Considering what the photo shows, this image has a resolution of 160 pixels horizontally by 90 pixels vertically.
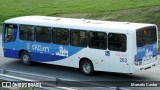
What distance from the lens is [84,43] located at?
1964 centimetres

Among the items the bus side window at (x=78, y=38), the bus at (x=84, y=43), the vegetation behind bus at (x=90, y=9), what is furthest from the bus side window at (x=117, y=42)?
the vegetation behind bus at (x=90, y=9)

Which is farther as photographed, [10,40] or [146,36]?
[10,40]

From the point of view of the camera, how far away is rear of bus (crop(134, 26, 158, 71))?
18094 mm

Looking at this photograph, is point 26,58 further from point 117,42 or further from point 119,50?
point 119,50

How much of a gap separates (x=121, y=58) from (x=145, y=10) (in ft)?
61.5

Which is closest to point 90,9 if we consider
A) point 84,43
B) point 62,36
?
point 62,36

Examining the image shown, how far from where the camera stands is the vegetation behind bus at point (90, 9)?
35.7 meters

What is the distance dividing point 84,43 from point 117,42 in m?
1.82

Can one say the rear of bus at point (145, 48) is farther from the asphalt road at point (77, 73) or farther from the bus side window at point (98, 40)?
the bus side window at point (98, 40)

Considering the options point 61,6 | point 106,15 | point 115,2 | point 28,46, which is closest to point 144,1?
point 115,2

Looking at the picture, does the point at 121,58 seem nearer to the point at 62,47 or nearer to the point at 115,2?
the point at 62,47

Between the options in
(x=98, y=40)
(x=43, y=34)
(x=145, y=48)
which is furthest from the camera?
(x=43, y=34)

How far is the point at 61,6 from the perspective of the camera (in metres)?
47.5

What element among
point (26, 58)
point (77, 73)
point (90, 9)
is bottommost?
point (77, 73)
